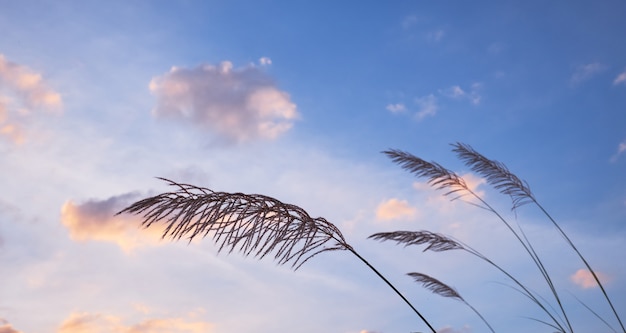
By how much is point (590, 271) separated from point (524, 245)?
0.45m

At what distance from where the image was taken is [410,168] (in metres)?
4.19

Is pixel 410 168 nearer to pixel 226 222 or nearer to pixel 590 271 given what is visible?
pixel 590 271

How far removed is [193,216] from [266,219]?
265 mm

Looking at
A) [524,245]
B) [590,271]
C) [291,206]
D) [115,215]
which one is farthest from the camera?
[524,245]

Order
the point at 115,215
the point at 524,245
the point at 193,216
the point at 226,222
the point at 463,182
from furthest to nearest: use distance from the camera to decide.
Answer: the point at 463,182 → the point at 524,245 → the point at 226,222 → the point at 193,216 → the point at 115,215

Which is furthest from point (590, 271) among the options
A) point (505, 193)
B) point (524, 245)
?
point (505, 193)

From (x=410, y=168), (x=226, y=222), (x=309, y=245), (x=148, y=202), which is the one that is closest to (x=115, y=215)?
(x=148, y=202)

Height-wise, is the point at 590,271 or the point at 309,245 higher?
the point at 590,271

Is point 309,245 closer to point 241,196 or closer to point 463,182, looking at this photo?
point 241,196

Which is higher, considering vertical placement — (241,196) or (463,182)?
(463,182)

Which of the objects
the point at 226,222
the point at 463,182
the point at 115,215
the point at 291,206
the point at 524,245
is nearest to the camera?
the point at 115,215

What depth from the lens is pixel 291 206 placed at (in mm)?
1988

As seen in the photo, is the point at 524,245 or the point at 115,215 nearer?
the point at 115,215

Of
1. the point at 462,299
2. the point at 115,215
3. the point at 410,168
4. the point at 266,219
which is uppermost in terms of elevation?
the point at 410,168
